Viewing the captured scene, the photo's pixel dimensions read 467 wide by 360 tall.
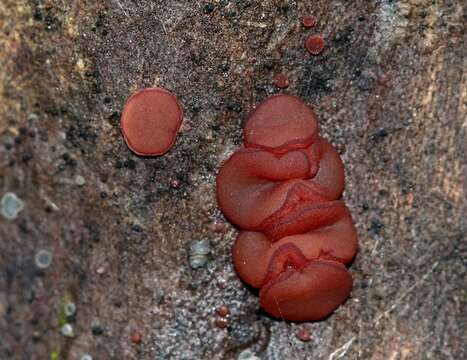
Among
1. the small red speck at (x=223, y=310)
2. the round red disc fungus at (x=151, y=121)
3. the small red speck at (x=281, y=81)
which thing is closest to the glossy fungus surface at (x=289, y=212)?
the small red speck at (x=281, y=81)

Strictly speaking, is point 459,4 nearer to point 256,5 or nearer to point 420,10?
point 420,10

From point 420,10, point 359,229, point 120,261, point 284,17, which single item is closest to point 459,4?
point 420,10

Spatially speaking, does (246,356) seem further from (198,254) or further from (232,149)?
(232,149)

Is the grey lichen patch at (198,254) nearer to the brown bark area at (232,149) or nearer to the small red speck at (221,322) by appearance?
the brown bark area at (232,149)

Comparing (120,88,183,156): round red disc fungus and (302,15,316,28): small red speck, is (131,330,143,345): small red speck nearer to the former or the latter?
(120,88,183,156): round red disc fungus

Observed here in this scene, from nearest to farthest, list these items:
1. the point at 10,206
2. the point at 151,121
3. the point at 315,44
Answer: the point at 10,206 → the point at 151,121 → the point at 315,44

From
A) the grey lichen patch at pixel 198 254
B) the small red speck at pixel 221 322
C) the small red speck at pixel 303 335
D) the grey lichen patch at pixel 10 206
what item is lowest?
the small red speck at pixel 303 335

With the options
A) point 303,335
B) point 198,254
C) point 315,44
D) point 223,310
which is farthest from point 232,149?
point 303,335
